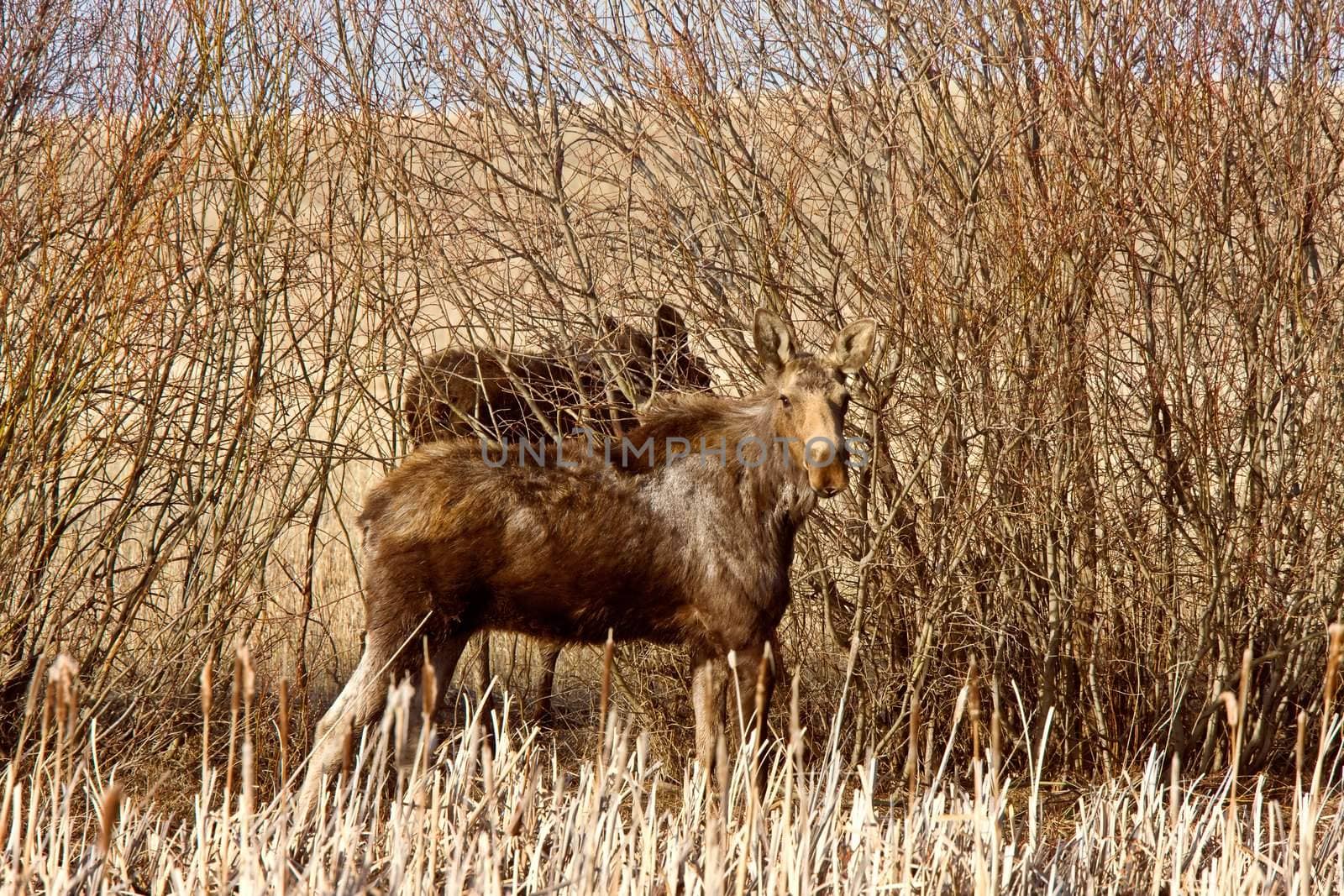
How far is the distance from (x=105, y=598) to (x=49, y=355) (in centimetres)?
119

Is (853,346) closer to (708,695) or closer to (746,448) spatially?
(746,448)

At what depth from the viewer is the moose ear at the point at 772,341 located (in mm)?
5293

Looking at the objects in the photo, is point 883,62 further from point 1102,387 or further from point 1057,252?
point 1102,387

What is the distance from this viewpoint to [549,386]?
678 cm

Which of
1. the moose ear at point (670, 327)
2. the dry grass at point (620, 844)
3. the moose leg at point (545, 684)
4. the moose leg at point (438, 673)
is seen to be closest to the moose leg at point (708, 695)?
the dry grass at point (620, 844)

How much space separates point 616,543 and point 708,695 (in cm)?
68

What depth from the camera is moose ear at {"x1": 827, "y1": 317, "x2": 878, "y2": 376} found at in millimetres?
5285

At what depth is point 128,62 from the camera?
21.5 ft

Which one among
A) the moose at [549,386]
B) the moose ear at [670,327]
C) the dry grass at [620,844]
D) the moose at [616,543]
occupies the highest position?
the moose ear at [670,327]

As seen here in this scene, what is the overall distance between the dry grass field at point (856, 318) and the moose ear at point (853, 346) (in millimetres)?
744

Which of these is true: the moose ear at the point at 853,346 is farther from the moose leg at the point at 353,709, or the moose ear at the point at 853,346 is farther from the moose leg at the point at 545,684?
the moose leg at the point at 545,684

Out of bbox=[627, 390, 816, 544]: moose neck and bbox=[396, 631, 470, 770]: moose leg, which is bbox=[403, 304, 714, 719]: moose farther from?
bbox=[396, 631, 470, 770]: moose leg

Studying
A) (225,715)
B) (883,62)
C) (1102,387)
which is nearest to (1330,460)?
(1102,387)

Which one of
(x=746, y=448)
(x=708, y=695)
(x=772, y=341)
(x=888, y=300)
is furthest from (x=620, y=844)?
(x=888, y=300)
